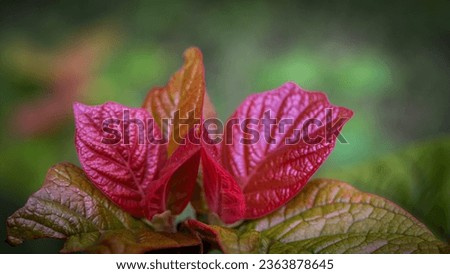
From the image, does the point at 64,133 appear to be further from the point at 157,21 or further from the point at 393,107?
the point at 393,107

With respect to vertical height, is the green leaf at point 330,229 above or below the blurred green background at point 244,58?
below

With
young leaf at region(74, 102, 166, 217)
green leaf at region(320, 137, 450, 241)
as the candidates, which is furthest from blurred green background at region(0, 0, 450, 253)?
young leaf at region(74, 102, 166, 217)

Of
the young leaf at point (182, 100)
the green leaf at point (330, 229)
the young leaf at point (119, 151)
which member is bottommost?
the green leaf at point (330, 229)

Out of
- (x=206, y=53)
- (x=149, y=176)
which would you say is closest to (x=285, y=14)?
(x=206, y=53)

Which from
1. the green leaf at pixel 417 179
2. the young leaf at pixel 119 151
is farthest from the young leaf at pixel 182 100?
the green leaf at pixel 417 179

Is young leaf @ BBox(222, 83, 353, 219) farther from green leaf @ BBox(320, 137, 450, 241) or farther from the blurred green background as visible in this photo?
the blurred green background

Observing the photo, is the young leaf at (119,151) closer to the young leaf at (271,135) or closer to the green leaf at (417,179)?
the young leaf at (271,135)

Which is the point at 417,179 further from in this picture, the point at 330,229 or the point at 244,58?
the point at 244,58

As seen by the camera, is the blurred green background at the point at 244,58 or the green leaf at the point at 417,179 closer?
the green leaf at the point at 417,179
